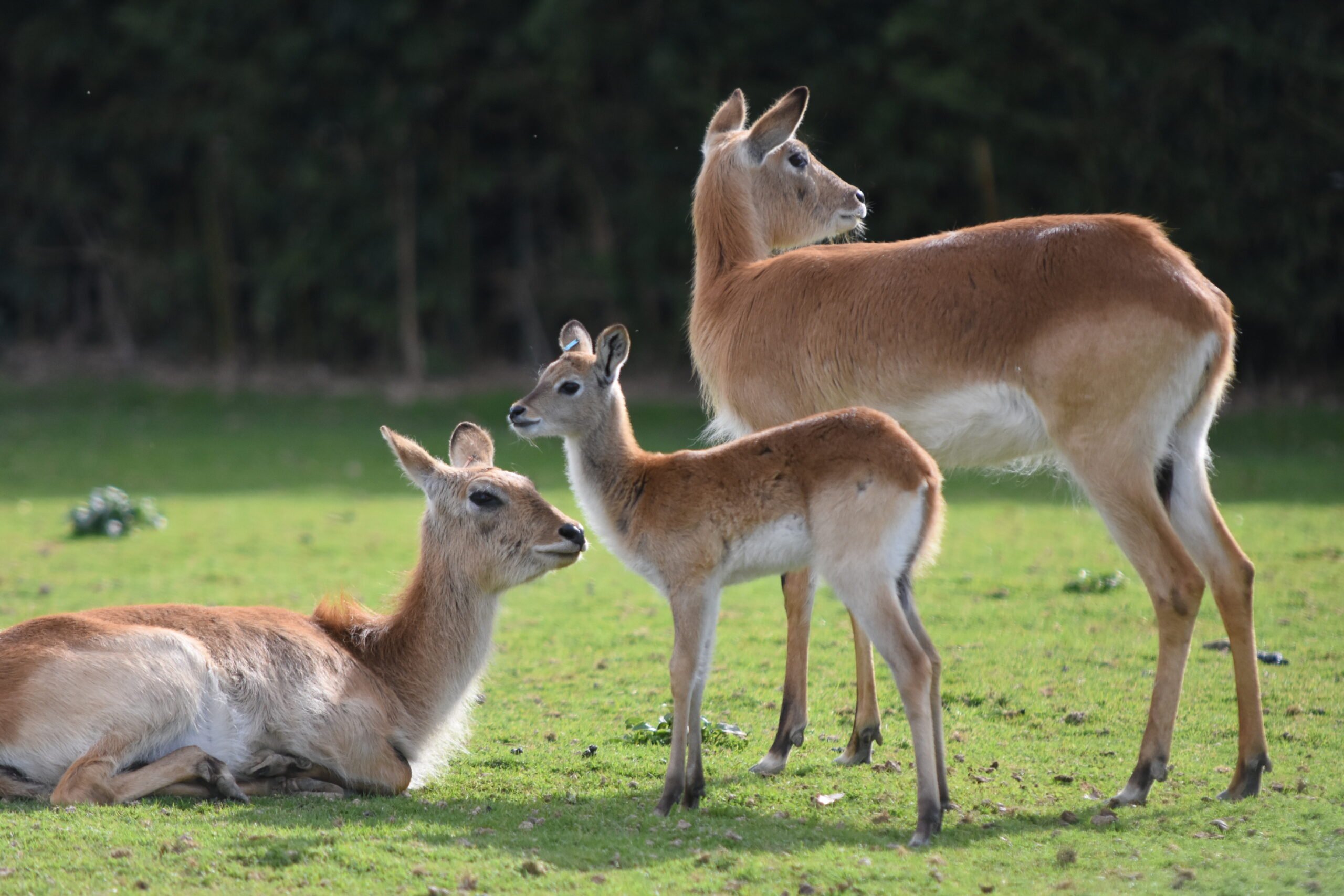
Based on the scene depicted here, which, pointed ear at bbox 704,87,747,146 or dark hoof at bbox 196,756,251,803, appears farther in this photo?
pointed ear at bbox 704,87,747,146

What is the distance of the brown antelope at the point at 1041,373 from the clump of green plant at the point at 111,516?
19.1 ft

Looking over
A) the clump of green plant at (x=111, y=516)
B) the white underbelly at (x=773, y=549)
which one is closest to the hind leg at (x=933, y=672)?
the white underbelly at (x=773, y=549)

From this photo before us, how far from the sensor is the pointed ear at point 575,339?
5297 mm

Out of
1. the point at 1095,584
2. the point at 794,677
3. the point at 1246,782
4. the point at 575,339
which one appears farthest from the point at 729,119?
the point at 1246,782

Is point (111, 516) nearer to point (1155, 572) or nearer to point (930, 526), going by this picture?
point (930, 526)

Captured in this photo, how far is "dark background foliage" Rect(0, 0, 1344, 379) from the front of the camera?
14.4 m

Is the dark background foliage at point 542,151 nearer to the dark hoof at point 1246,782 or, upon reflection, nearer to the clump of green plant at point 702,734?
the clump of green plant at point 702,734

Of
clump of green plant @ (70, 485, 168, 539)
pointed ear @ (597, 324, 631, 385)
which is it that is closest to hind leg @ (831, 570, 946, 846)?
pointed ear @ (597, 324, 631, 385)

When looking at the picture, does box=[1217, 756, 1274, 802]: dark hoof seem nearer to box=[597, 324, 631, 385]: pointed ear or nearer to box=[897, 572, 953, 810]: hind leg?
box=[897, 572, 953, 810]: hind leg

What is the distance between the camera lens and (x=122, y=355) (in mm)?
18391

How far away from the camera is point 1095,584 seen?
8.09 metres

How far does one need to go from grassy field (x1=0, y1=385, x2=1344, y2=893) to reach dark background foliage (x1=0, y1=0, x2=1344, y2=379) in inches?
159

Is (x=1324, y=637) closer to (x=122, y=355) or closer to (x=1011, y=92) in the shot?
(x=1011, y=92)

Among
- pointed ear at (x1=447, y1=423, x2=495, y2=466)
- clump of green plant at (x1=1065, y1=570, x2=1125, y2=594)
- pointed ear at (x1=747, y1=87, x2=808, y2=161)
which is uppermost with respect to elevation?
pointed ear at (x1=747, y1=87, x2=808, y2=161)
